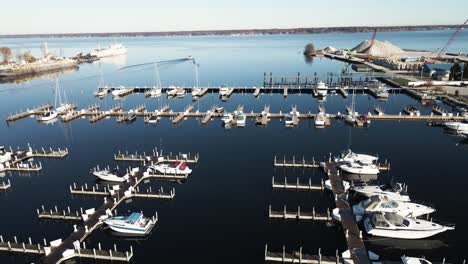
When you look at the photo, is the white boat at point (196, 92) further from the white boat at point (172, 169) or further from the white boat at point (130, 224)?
the white boat at point (130, 224)

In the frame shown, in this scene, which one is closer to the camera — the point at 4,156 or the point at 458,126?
the point at 4,156

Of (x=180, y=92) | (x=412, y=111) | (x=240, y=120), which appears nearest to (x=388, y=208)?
(x=240, y=120)

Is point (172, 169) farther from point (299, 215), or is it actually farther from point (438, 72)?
point (438, 72)

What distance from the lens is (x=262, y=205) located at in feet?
158

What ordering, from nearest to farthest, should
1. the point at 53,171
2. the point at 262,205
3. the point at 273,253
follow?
the point at 273,253 < the point at 262,205 < the point at 53,171

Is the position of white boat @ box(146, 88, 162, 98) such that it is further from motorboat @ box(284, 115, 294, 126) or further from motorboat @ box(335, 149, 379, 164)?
motorboat @ box(335, 149, 379, 164)

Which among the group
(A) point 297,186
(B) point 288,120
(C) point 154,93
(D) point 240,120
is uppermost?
(C) point 154,93

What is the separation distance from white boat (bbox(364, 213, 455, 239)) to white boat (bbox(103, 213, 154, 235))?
2621cm

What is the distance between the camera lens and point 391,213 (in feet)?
135

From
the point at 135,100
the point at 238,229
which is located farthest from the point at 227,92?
the point at 238,229

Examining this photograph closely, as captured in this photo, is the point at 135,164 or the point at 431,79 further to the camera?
the point at 431,79

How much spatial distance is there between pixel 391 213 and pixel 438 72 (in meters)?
108

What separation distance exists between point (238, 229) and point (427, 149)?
145ft

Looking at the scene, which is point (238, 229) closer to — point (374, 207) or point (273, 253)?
point (273, 253)
